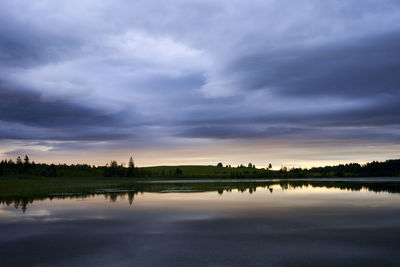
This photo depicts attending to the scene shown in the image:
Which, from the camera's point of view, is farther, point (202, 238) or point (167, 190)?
point (167, 190)

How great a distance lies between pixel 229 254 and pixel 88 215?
19086 mm

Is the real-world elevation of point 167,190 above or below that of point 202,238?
below

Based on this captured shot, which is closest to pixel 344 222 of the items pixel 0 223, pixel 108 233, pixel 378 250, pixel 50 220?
pixel 378 250

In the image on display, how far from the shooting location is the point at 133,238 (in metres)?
20.4

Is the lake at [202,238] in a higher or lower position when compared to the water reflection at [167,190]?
higher

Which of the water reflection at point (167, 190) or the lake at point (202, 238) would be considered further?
the water reflection at point (167, 190)

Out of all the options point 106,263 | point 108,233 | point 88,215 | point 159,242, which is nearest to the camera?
point 106,263

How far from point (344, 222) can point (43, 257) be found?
22.3m

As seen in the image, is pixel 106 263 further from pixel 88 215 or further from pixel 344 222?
pixel 344 222

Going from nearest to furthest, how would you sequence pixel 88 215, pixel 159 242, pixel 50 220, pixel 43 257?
1. pixel 43 257
2. pixel 159 242
3. pixel 50 220
4. pixel 88 215

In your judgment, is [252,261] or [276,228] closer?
[252,261]

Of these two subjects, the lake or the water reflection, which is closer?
the lake

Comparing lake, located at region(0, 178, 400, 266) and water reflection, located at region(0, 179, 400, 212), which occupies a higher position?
lake, located at region(0, 178, 400, 266)

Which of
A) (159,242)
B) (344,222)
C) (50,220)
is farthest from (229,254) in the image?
(50,220)
